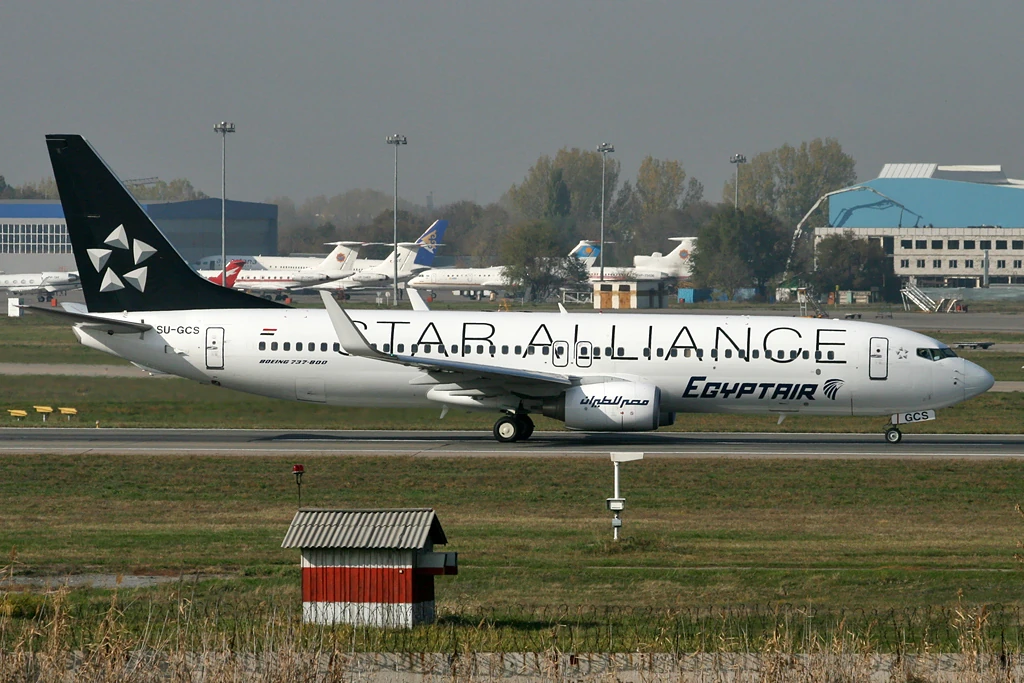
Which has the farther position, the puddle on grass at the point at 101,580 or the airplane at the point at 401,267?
the airplane at the point at 401,267

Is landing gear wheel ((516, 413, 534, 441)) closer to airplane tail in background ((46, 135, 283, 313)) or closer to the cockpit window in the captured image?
airplane tail in background ((46, 135, 283, 313))

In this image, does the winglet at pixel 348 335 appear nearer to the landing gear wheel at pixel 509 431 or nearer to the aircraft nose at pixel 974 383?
the landing gear wheel at pixel 509 431

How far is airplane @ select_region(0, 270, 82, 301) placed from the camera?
127 meters

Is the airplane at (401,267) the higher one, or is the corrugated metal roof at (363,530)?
the airplane at (401,267)

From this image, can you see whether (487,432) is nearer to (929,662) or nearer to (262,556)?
(262,556)

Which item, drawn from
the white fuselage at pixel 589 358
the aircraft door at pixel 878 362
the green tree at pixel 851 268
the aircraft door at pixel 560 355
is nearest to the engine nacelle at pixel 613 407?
the white fuselage at pixel 589 358

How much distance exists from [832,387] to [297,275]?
342 feet

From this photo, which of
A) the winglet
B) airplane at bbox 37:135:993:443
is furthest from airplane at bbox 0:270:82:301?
the winglet

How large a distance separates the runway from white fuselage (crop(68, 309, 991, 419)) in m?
1.24

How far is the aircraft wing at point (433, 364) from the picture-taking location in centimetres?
3275

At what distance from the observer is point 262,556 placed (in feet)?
63.1

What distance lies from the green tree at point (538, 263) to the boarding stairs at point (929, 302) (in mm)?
33924

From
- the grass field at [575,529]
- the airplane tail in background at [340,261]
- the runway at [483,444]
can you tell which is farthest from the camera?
the airplane tail in background at [340,261]

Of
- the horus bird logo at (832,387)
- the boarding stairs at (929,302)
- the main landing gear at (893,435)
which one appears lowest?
the main landing gear at (893,435)
